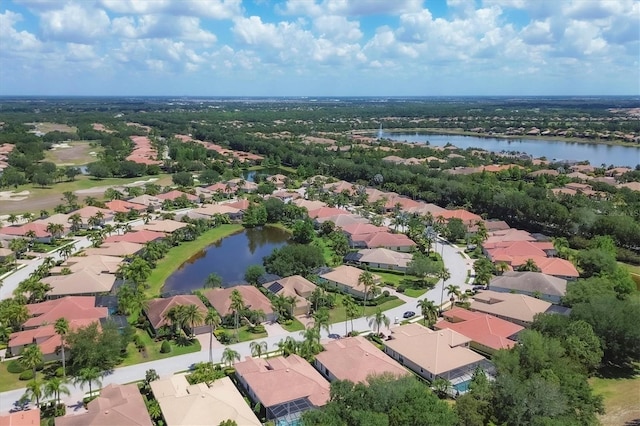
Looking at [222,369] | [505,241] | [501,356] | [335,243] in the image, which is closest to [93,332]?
[222,369]

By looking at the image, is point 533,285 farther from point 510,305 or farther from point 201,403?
point 201,403

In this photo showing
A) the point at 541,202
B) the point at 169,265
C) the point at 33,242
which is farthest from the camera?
the point at 541,202

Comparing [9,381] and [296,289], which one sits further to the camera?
[296,289]

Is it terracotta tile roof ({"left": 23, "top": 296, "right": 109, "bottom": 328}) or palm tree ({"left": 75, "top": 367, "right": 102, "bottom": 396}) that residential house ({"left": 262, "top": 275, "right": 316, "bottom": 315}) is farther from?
palm tree ({"left": 75, "top": 367, "right": 102, "bottom": 396})

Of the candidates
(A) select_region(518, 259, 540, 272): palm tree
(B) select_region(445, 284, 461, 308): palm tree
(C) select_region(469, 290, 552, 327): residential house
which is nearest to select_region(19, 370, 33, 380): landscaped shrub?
(B) select_region(445, 284, 461, 308): palm tree

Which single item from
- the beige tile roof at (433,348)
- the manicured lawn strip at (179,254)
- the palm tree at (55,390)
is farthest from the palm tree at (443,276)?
the palm tree at (55,390)

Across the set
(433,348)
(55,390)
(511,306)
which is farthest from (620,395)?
(55,390)

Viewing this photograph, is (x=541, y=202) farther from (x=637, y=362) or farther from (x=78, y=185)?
(x=78, y=185)
